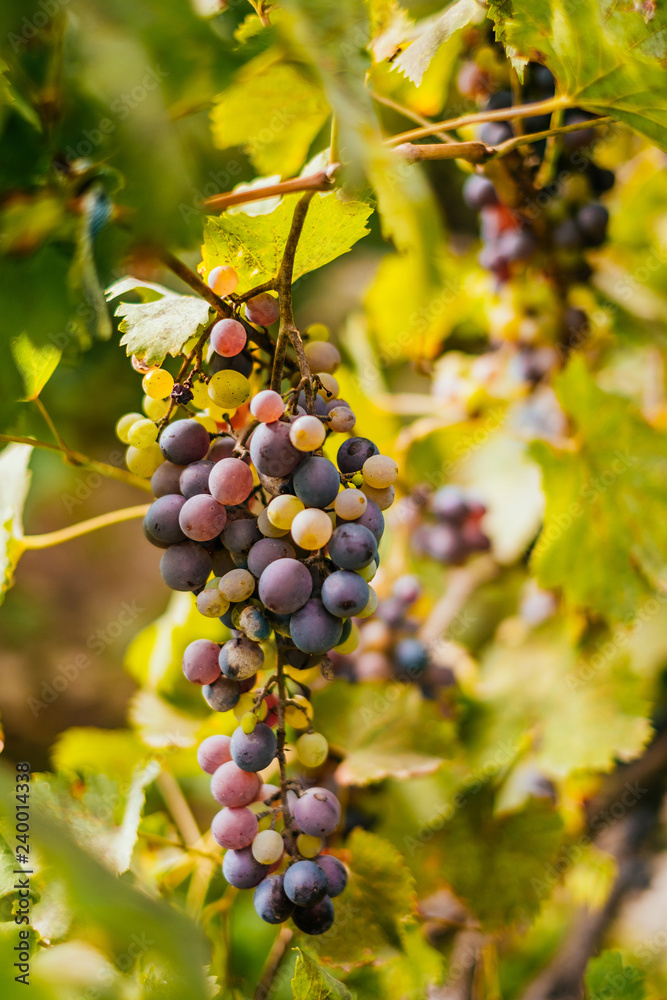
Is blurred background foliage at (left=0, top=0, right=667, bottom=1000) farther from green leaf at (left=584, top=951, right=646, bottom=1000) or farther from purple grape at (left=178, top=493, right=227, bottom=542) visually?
purple grape at (left=178, top=493, right=227, bottom=542)

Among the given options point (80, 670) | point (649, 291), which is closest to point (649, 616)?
point (649, 291)

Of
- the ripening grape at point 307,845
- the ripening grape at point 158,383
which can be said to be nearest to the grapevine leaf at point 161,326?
the ripening grape at point 158,383

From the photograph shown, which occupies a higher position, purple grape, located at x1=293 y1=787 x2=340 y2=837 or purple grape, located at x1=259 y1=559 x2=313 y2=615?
purple grape, located at x1=259 y1=559 x2=313 y2=615

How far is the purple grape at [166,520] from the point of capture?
1.34 ft

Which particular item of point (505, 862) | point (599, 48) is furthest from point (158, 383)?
point (505, 862)

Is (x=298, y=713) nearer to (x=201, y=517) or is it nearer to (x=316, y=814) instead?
(x=316, y=814)

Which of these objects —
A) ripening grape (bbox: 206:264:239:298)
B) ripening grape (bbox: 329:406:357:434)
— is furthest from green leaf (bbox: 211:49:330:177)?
ripening grape (bbox: 329:406:357:434)

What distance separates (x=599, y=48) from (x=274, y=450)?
330mm

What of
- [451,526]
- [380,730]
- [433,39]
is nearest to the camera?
[433,39]

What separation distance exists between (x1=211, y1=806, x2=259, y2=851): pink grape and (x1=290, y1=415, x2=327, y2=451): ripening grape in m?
0.25

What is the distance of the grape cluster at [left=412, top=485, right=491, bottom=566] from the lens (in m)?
0.91

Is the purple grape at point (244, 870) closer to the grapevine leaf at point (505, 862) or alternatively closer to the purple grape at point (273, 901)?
the purple grape at point (273, 901)

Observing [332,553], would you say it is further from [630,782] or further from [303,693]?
[630,782]

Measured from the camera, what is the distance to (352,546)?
378mm
